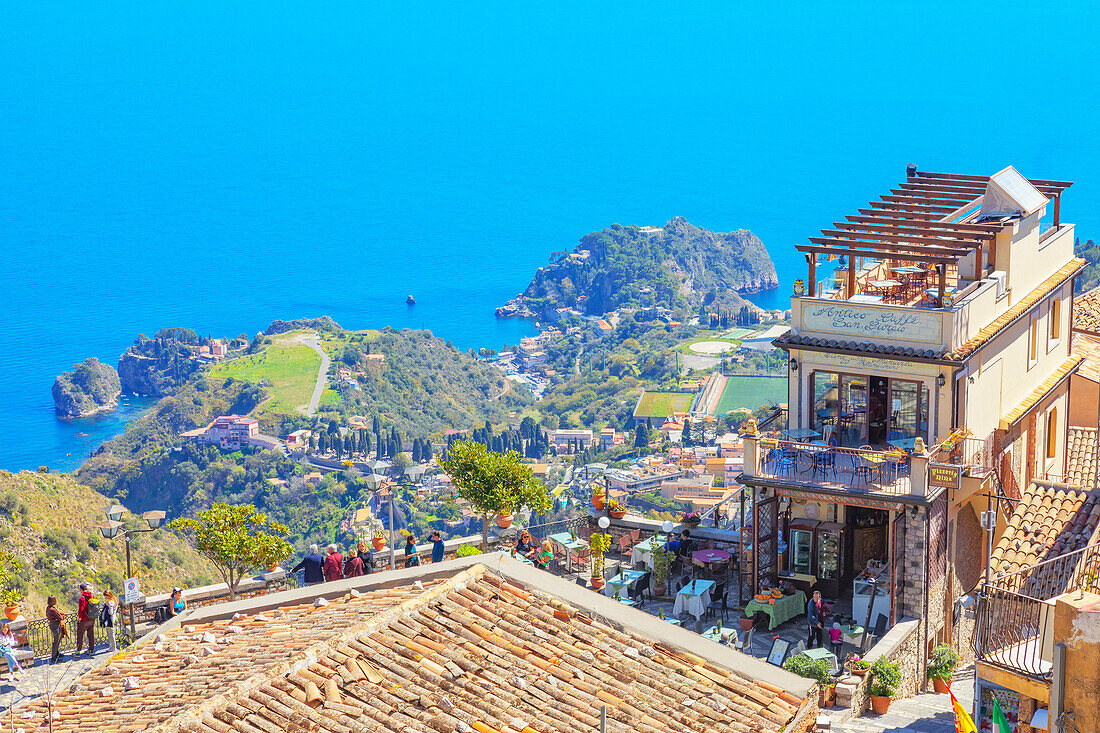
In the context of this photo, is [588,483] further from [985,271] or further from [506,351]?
[985,271]

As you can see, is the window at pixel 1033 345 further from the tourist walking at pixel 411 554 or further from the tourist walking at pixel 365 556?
the tourist walking at pixel 365 556

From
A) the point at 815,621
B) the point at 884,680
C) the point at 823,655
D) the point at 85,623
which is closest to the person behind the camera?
the point at 884,680

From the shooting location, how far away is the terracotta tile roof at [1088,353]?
87.4 feet

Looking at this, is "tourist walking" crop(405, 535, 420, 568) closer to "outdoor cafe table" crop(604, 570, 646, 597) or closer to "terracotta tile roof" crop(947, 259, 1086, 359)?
"outdoor cafe table" crop(604, 570, 646, 597)

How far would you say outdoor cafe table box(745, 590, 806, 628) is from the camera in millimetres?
20406

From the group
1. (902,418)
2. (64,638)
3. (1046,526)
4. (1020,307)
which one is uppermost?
(1020,307)

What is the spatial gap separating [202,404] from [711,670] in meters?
148

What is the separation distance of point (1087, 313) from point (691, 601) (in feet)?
44.4

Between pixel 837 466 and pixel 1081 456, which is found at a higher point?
pixel 837 466

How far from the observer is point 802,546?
22031 millimetres

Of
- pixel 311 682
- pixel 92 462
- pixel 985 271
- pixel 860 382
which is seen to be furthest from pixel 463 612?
pixel 92 462

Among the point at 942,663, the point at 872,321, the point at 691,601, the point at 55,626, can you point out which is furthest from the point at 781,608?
the point at 55,626

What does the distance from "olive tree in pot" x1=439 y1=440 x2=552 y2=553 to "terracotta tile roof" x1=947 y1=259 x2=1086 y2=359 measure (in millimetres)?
7474

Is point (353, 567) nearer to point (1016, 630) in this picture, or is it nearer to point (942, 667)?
point (942, 667)
